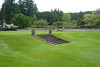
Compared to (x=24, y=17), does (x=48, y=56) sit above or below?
below

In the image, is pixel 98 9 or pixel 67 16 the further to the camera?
pixel 67 16

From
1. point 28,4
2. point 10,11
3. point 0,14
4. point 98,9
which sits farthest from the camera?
point 28,4

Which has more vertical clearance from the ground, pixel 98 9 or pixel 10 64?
pixel 98 9

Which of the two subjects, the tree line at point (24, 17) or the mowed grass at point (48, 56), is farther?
the tree line at point (24, 17)

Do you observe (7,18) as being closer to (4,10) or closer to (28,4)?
(4,10)

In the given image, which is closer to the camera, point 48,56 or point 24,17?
point 48,56

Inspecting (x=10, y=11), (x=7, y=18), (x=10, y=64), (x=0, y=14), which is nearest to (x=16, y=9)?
(x=10, y=11)

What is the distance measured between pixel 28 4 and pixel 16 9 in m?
11.5

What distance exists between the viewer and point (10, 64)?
674cm

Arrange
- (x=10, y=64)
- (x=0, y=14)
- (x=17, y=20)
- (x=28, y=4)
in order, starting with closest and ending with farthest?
(x=10, y=64) → (x=17, y=20) → (x=0, y=14) → (x=28, y=4)

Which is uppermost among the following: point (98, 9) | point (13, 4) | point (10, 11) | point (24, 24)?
point (13, 4)

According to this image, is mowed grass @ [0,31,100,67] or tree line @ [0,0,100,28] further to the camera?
tree line @ [0,0,100,28]

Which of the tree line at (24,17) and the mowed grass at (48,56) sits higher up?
the tree line at (24,17)

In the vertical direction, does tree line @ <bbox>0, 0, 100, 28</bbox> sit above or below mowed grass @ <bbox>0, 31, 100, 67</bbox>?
above
